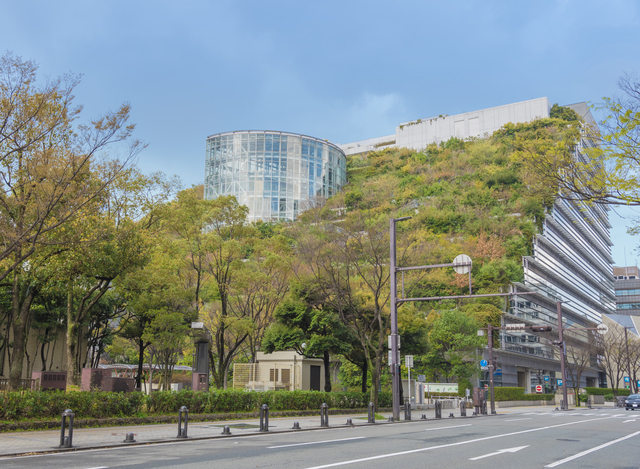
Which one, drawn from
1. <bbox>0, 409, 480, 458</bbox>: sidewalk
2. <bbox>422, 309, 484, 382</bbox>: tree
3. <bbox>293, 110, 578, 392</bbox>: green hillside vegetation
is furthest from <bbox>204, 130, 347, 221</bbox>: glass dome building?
<bbox>0, 409, 480, 458</bbox>: sidewalk

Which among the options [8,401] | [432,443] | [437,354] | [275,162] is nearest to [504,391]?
[437,354]

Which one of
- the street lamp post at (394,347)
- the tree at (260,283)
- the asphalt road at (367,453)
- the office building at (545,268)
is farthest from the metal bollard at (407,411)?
the office building at (545,268)

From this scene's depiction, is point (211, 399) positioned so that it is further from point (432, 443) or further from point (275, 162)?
point (275, 162)

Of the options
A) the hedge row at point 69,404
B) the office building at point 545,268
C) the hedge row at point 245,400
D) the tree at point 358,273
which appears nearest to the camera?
the hedge row at point 69,404

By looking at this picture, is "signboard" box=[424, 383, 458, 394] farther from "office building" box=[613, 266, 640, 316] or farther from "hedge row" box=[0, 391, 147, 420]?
"office building" box=[613, 266, 640, 316]

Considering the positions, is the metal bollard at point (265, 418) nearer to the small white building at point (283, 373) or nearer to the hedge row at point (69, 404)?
the hedge row at point (69, 404)

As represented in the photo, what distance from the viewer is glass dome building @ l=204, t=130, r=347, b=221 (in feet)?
308

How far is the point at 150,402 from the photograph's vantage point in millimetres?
19297

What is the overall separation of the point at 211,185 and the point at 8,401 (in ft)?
275

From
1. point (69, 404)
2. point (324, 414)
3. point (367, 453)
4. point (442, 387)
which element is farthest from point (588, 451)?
point (442, 387)

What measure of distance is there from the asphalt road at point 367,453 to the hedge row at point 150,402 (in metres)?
4.95

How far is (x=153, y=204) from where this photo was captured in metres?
24.1

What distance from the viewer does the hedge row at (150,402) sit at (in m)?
15.6

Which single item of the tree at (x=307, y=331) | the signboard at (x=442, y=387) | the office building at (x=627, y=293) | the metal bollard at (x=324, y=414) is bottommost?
the signboard at (x=442, y=387)
